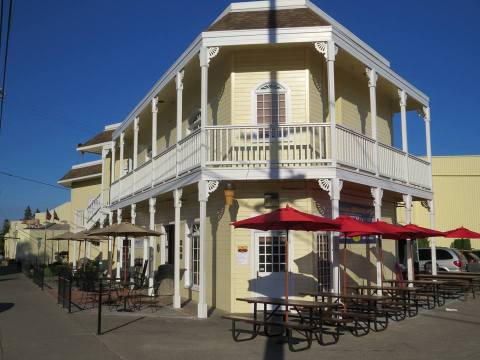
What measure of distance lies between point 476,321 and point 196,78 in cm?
1057

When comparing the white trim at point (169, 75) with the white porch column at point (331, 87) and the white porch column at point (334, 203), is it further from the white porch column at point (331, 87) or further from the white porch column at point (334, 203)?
the white porch column at point (334, 203)

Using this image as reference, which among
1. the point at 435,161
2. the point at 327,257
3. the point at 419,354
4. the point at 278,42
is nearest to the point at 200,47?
the point at 278,42

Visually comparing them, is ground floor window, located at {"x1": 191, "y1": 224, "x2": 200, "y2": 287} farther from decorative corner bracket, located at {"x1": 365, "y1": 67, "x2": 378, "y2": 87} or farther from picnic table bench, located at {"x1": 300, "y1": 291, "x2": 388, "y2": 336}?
decorative corner bracket, located at {"x1": 365, "y1": 67, "x2": 378, "y2": 87}

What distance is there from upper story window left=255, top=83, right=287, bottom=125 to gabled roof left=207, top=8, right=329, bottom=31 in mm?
1693

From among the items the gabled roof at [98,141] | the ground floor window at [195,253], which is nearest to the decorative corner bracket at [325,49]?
the ground floor window at [195,253]

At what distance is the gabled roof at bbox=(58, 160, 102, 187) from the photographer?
109 ft

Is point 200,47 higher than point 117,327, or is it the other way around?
point 200,47

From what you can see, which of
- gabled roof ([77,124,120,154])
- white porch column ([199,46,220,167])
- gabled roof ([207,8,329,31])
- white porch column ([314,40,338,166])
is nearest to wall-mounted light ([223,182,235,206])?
white porch column ([199,46,220,167])

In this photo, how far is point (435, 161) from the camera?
127 ft

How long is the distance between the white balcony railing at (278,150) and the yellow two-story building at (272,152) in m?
0.04

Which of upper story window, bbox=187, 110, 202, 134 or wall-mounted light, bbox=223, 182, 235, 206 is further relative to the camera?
upper story window, bbox=187, 110, 202, 134

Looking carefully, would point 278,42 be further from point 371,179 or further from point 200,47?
point 371,179

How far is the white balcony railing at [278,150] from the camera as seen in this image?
13008 millimetres

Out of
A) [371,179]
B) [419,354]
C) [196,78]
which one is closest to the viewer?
[419,354]
